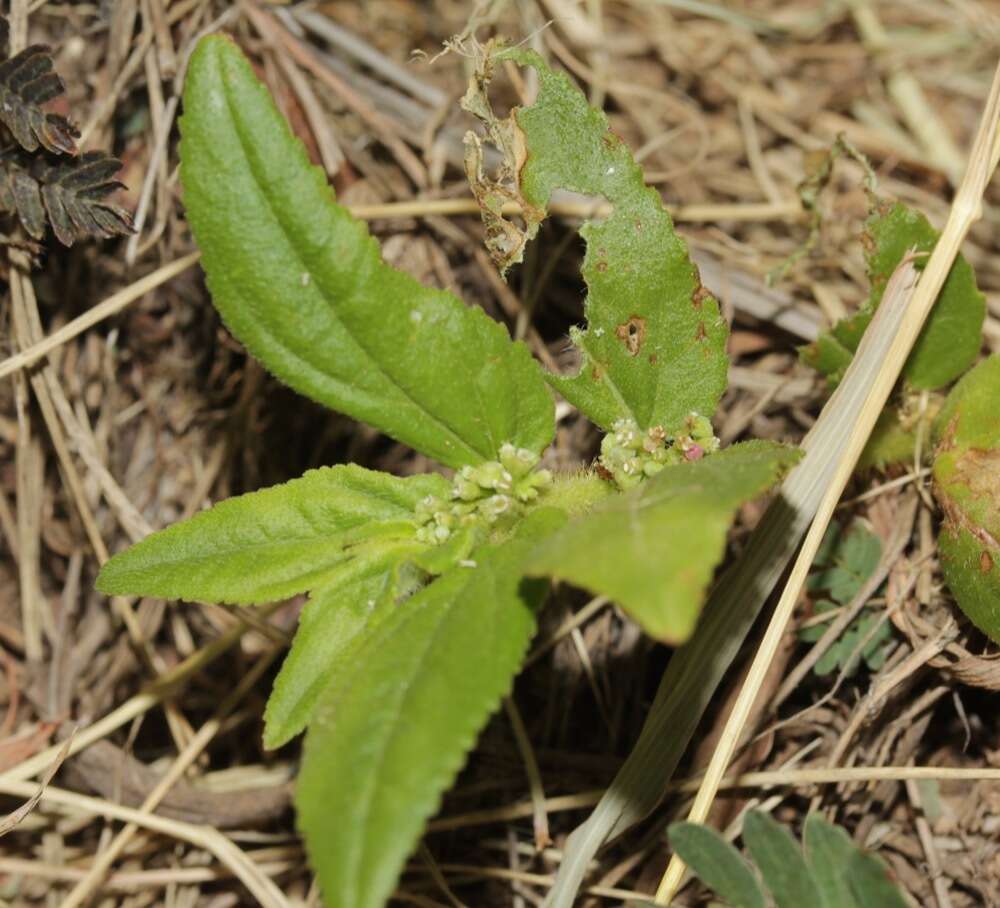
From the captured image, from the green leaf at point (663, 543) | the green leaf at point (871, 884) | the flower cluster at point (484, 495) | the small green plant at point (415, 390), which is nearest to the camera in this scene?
the green leaf at point (663, 543)

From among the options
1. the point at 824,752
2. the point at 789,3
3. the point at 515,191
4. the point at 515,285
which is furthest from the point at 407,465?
the point at 789,3

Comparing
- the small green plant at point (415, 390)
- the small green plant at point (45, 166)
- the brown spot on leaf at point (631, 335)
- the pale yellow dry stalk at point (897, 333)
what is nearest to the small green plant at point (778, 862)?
the pale yellow dry stalk at point (897, 333)

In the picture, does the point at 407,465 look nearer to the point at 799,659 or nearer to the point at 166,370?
the point at 166,370

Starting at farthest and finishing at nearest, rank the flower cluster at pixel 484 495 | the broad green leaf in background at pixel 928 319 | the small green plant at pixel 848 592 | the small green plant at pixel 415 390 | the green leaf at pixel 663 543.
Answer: the small green plant at pixel 848 592, the broad green leaf in background at pixel 928 319, the flower cluster at pixel 484 495, the small green plant at pixel 415 390, the green leaf at pixel 663 543

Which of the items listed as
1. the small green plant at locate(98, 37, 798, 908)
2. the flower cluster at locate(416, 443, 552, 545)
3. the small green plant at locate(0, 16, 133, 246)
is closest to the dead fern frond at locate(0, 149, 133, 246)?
the small green plant at locate(0, 16, 133, 246)

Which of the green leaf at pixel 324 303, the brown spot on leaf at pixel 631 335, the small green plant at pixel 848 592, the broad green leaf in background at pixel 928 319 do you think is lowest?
the small green plant at pixel 848 592

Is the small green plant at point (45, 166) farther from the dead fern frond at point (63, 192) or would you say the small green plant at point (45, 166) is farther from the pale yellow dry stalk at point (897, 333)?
the pale yellow dry stalk at point (897, 333)

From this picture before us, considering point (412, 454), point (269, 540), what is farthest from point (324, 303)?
point (412, 454)

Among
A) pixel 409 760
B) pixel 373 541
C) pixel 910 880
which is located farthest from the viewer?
pixel 910 880
